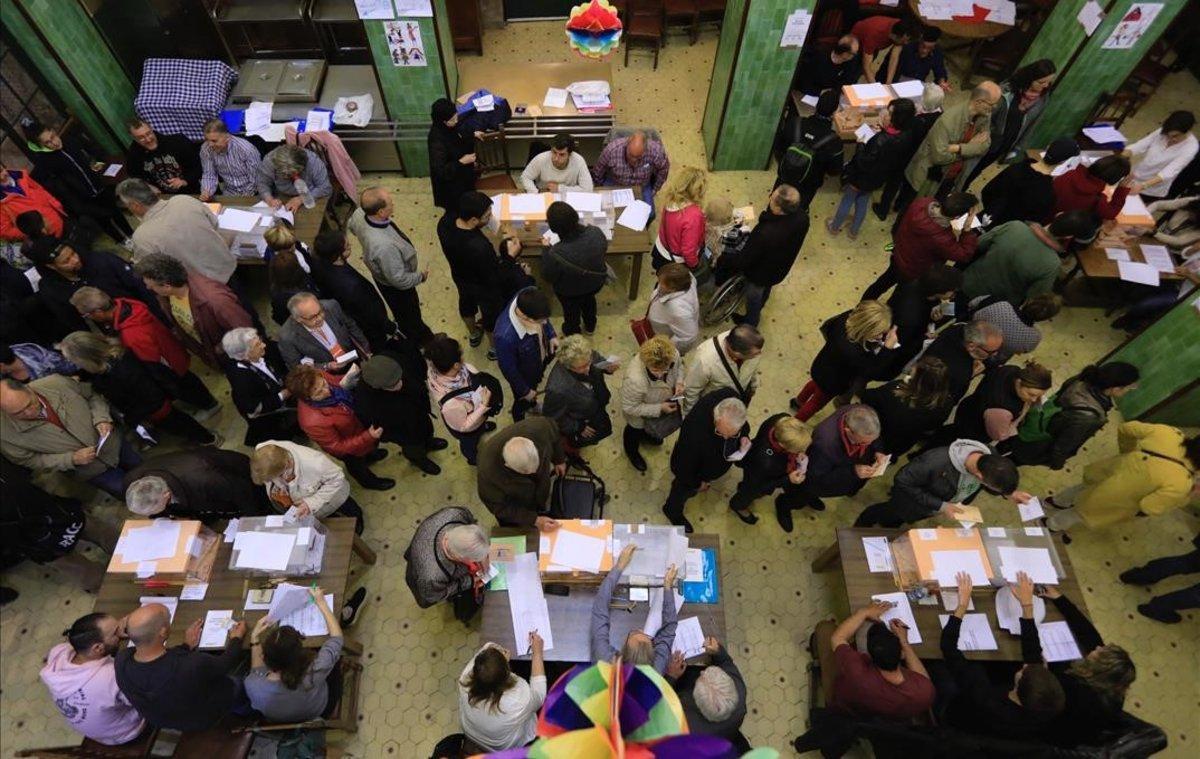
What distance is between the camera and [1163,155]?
646 cm

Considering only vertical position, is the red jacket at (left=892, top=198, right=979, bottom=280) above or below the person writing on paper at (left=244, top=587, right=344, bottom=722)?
above

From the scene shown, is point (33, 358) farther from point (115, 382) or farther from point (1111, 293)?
point (1111, 293)

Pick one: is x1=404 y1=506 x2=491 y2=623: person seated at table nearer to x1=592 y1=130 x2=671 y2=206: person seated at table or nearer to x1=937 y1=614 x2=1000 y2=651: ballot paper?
x1=937 y1=614 x2=1000 y2=651: ballot paper

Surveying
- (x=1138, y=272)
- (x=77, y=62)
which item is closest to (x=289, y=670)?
(x=77, y=62)

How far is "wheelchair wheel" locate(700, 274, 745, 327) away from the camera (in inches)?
246

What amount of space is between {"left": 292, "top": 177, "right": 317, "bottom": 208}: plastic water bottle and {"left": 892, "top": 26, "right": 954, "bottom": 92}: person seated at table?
22.7ft

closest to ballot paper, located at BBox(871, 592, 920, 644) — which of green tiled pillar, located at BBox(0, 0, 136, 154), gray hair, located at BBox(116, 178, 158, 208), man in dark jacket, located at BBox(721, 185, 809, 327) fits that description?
man in dark jacket, located at BBox(721, 185, 809, 327)

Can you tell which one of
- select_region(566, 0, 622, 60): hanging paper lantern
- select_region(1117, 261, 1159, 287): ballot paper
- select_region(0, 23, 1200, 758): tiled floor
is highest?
select_region(566, 0, 622, 60): hanging paper lantern

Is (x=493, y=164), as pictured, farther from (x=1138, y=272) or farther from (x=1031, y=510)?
(x=1138, y=272)

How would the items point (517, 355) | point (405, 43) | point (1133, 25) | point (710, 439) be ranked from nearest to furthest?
point (710, 439) < point (517, 355) < point (405, 43) < point (1133, 25)

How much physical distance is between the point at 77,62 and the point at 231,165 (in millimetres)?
2010

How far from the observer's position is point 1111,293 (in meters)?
7.09

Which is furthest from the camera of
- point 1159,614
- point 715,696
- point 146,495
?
point 1159,614

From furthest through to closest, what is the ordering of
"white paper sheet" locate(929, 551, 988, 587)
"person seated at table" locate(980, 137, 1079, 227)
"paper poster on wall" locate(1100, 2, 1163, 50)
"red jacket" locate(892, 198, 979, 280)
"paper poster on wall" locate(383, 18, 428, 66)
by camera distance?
"paper poster on wall" locate(1100, 2, 1163, 50) → "paper poster on wall" locate(383, 18, 428, 66) → "person seated at table" locate(980, 137, 1079, 227) → "red jacket" locate(892, 198, 979, 280) → "white paper sheet" locate(929, 551, 988, 587)
